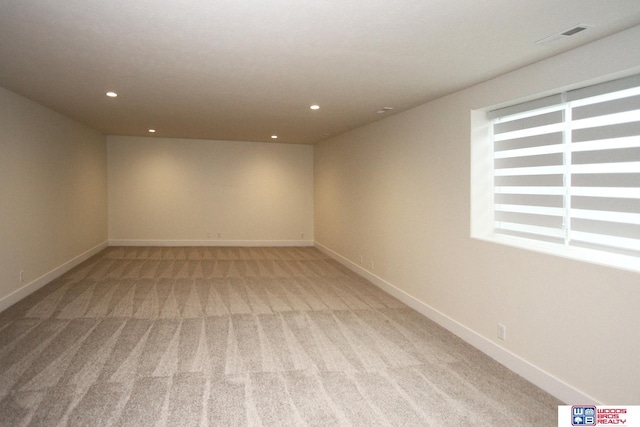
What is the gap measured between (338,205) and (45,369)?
5642mm

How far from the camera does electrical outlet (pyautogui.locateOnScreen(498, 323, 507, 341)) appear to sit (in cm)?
338

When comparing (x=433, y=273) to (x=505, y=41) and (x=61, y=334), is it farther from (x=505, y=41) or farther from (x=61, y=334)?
(x=61, y=334)

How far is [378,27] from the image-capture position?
8.39 ft

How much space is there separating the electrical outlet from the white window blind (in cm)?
79

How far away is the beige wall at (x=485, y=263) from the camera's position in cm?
251

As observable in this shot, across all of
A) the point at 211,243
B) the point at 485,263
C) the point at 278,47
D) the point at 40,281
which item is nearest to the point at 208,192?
the point at 211,243

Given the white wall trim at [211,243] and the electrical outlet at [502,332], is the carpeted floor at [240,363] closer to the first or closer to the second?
the electrical outlet at [502,332]

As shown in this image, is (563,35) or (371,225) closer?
(563,35)

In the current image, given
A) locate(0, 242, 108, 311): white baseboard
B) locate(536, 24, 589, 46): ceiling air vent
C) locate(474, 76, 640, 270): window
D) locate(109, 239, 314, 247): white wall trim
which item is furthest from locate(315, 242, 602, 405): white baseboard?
locate(0, 242, 108, 311): white baseboard

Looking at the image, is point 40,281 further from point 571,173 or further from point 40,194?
point 571,173

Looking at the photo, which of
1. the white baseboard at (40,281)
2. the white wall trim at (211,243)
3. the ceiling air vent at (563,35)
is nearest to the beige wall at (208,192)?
the white wall trim at (211,243)

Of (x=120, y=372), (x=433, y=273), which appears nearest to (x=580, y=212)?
(x=433, y=273)

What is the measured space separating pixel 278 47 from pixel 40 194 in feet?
14.4

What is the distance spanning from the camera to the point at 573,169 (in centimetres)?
297
